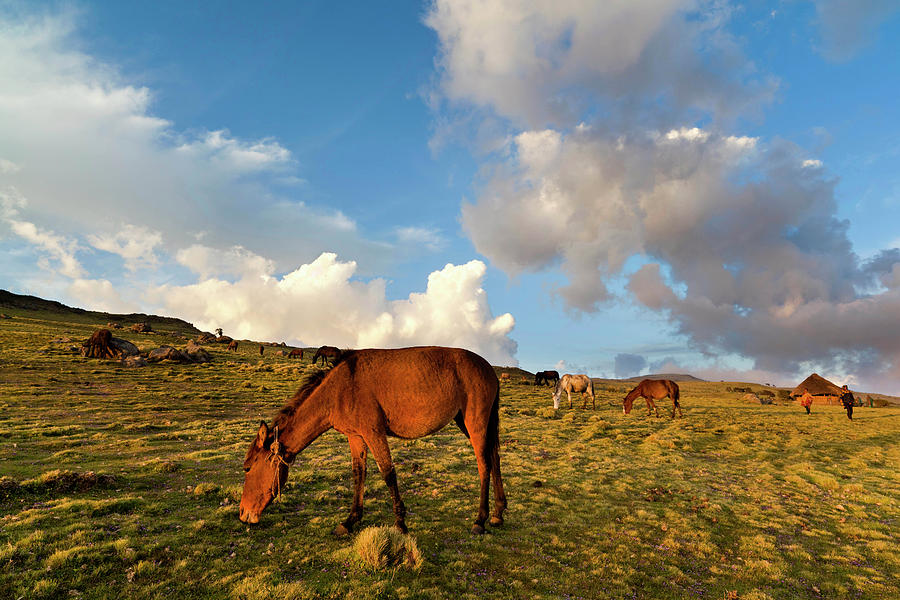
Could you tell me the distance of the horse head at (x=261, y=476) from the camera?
7.90 m

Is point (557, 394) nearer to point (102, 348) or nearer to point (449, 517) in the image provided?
point (449, 517)

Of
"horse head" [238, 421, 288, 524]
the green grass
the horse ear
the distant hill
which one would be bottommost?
the green grass

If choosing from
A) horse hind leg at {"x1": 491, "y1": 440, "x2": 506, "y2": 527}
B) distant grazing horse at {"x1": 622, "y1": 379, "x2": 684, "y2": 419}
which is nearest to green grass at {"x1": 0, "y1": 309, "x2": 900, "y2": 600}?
horse hind leg at {"x1": 491, "y1": 440, "x2": 506, "y2": 527}

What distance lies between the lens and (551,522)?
32.4 feet

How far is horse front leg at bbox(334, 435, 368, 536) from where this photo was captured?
804 centimetres

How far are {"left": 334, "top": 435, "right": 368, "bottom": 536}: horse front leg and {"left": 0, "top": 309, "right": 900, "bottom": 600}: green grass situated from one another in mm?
370

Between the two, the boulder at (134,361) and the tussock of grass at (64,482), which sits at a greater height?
the boulder at (134,361)

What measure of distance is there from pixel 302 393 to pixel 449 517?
15.9ft

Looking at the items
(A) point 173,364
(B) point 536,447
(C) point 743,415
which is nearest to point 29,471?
(B) point 536,447

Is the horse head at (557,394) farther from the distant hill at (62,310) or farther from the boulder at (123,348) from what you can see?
the distant hill at (62,310)

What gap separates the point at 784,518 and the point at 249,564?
14.4 m

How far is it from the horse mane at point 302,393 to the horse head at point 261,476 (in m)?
0.32

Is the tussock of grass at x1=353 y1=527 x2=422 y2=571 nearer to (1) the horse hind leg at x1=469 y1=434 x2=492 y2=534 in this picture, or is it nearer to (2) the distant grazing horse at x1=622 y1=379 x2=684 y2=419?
(1) the horse hind leg at x1=469 y1=434 x2=492 y2=534

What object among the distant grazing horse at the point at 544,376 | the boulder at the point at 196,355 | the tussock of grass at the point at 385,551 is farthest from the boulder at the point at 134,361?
the distant grazing horse at the point at 544,376
